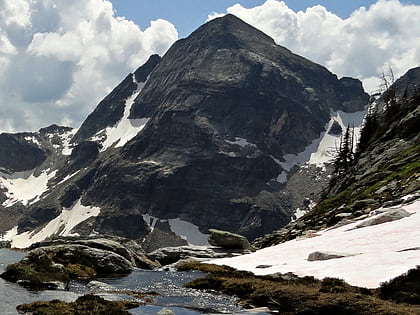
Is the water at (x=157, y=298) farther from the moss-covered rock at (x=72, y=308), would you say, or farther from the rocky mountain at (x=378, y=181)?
the rocky mountain at (x=378, y=181)

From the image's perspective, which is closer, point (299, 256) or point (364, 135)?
point (299, 256)

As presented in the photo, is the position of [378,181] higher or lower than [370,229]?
higher

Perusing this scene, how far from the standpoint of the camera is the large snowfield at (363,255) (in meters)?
27.7

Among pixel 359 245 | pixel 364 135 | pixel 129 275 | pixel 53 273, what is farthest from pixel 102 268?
pixel 364 135

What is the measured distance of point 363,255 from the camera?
110 ft

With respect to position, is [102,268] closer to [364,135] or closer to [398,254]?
[398,254]

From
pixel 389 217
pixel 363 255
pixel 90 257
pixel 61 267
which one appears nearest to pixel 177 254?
pixel 90 257

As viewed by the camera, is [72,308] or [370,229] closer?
[72,308]

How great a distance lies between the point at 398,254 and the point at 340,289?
24.6ft

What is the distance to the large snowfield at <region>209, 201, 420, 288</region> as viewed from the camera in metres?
27.7

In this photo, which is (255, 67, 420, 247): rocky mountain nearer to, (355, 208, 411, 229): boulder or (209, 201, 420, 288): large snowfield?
(355, 208, 411, 229): boulder

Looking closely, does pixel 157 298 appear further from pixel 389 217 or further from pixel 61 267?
pixel 389 217

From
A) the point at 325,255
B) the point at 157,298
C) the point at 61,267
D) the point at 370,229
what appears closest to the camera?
the point at 157,298

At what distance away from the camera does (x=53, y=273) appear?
106 ft
